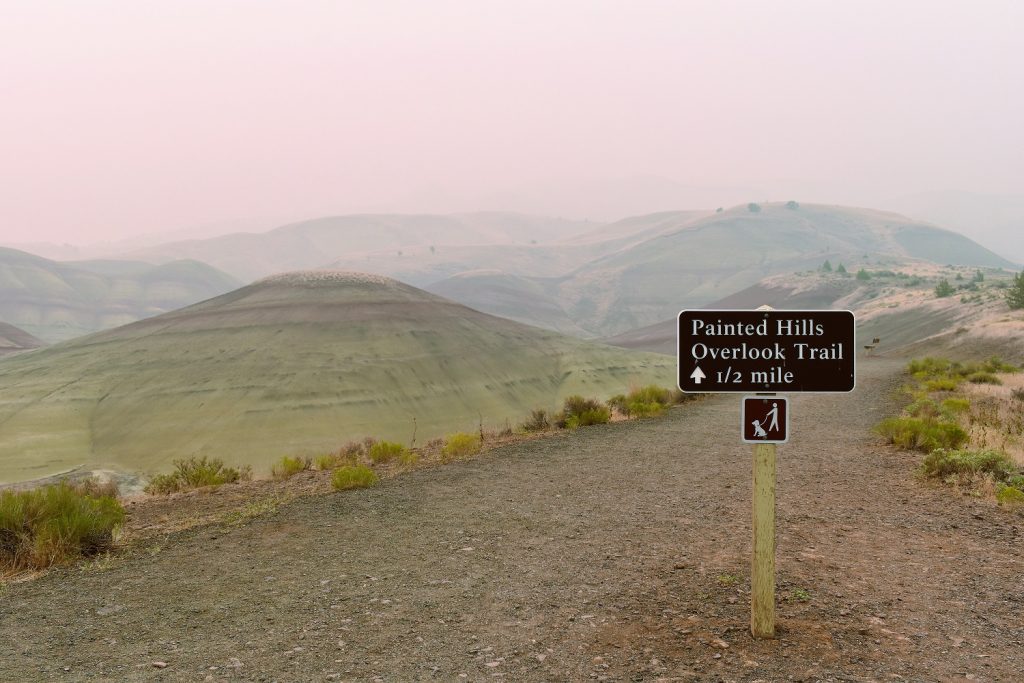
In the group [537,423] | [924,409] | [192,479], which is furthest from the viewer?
[537,423]

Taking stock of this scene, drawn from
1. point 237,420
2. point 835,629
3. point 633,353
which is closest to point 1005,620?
point 835,629

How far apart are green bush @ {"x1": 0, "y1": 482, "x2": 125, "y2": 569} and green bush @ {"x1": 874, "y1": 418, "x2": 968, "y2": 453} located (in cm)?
1223

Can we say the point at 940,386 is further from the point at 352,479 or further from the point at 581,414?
the point at 352,479

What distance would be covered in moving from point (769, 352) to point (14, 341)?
171 m

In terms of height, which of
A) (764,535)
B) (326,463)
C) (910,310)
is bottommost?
(910,310)

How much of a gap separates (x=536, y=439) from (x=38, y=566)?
31.6 feet

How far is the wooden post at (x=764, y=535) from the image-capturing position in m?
5.50

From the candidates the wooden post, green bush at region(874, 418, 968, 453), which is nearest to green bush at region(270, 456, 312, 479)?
the wooden post

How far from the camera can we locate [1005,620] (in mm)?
5895

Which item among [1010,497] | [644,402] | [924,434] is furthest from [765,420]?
[644,402]

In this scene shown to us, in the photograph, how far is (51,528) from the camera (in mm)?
8766

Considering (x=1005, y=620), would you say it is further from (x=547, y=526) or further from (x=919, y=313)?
(x=919, y=313)

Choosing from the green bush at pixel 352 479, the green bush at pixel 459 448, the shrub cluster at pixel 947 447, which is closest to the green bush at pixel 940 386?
the shrub cluster at pixel 947 447

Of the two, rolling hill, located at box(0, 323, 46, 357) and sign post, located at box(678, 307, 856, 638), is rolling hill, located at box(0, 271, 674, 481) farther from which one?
rolling hill, located at box(0, 323, 46, 357)
